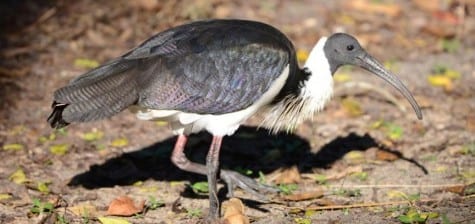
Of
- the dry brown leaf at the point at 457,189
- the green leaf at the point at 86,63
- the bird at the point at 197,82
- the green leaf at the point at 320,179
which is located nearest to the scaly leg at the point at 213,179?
the bird at the point at 197,82

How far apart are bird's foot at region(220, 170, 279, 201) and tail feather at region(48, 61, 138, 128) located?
1.07m

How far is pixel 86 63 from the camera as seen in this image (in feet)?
30.9

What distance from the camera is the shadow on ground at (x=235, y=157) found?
23.7 feet

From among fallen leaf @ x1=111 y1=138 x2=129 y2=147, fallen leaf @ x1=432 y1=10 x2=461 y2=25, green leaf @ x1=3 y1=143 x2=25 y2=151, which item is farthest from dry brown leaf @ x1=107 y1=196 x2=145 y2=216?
fallen leaf @ x1=432 y1=10 x2=461 y2=25

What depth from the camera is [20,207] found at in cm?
646

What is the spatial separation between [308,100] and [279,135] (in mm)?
1324

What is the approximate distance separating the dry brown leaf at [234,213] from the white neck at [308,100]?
0.84 meters

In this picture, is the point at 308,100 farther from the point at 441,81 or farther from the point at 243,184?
the point at 441,81

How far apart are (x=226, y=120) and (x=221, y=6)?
15.7 feet

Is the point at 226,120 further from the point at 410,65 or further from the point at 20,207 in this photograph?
the point at 410,65

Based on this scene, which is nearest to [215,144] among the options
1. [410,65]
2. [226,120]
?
[226,120]

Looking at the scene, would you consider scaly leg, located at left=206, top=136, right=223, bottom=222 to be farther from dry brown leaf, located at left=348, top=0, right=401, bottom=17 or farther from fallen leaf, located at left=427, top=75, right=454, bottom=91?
dry brown leaf, located at left=348, top=0, right=401, bottom=17

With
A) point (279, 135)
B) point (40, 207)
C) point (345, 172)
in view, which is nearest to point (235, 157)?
point (279, 135)

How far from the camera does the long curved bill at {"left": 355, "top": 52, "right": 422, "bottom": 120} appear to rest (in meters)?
6.83
